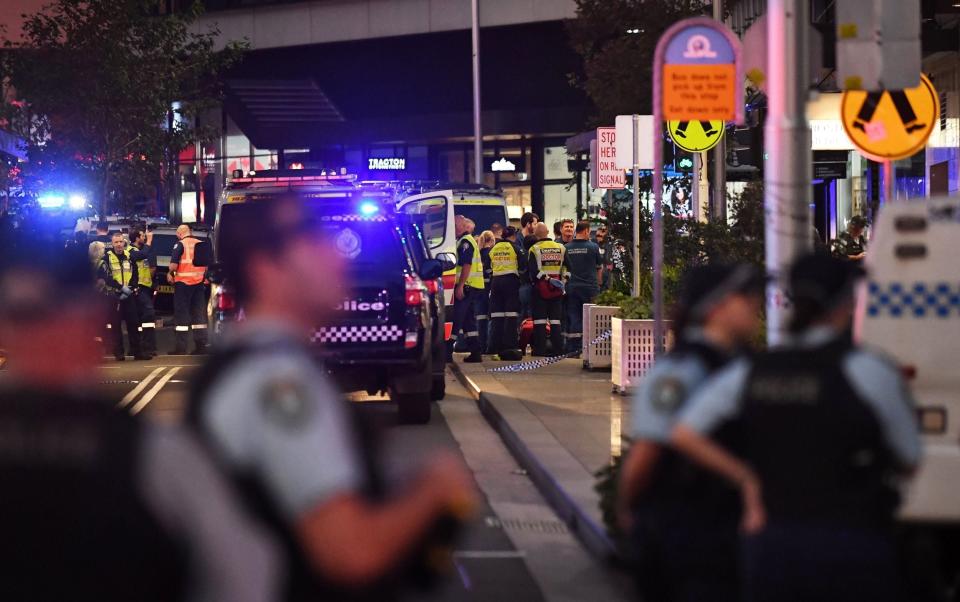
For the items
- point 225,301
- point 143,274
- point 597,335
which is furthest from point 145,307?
point 225,301

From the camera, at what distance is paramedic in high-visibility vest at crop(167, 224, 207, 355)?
2602cm

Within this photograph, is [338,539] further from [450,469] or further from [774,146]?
[774,146]

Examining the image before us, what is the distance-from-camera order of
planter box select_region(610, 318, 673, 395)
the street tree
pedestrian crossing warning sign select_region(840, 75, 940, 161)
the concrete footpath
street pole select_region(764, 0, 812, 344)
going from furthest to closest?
the street tree
planter box select_region(610, 318, 673, 395)
pedestrian crossing warning sign select_region(840, 75, 940, 161)
the concrete footpath
street pole select_region(764, 0, 812, 344)

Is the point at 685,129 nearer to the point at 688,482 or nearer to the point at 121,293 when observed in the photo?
the point at 121,293

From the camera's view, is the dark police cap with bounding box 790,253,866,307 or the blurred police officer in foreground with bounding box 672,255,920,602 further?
the dark police cap with bounding box 790,253,866,307

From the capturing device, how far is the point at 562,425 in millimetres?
14797

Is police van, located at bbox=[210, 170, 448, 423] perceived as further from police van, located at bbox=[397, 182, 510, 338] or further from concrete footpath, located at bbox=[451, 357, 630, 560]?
police van, located at bbox=[397, 182, 510, 338]

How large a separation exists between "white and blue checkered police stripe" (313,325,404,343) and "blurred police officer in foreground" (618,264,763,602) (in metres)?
10.1

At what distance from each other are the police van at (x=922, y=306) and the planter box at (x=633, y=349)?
9885 millimetres

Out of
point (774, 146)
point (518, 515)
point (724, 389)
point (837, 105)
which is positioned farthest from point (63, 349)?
point (837, 105)

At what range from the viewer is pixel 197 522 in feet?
9.59

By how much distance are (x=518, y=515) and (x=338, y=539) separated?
26.3 ft

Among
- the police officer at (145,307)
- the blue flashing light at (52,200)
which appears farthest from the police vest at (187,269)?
the blue flashing light at (52,200)

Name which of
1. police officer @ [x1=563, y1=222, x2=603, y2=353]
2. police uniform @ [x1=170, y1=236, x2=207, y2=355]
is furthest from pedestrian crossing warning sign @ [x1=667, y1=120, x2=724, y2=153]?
police uniform @ [x1=170, y1=236, x2=207, y2=355]
